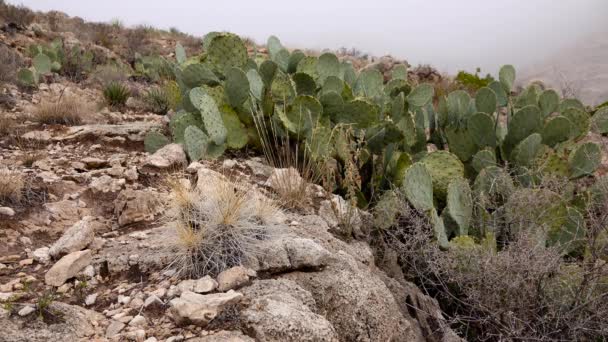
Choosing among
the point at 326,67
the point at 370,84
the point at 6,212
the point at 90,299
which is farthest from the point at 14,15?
the point at 90,299

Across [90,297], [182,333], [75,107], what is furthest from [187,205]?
[75,107]

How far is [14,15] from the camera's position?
9938 millimetres

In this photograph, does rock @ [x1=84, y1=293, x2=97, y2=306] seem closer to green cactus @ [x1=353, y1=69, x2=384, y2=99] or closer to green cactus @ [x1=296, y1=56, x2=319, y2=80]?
green cactus @ [x1=296, y1=56, x2=319, y2=80]

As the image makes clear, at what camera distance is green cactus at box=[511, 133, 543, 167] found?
383cm

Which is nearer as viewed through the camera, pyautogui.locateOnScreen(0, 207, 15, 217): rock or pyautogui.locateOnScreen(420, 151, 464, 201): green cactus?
pyautogui.locateOnScreen(0, 207, 15, 217): rock

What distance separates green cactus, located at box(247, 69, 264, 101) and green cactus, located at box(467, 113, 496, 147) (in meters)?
1.84

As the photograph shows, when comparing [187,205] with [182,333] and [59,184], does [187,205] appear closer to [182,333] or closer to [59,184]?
[182,333]

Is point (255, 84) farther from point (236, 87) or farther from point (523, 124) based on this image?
point (523, 124)

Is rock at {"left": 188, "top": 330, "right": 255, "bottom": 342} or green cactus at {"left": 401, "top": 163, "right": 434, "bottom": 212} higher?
green cactus at {"left": 401, "top": 163, "right": 434, "bottom": 212}

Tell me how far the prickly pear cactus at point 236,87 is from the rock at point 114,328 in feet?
7.17

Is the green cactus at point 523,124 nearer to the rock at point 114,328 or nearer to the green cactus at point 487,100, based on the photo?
the green cactus at point 487,100

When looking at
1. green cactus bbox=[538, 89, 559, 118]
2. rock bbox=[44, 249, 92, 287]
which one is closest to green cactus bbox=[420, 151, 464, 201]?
green cactus bbox=[538, 89, 559, 118]

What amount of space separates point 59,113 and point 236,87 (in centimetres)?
211

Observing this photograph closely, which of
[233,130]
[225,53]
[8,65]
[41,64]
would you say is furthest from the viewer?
[41,64]
